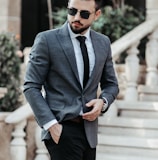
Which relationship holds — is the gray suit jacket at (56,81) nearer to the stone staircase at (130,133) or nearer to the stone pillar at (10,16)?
the stone staircase at (130,133)

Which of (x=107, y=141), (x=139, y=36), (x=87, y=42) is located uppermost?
(x=87, y=42)

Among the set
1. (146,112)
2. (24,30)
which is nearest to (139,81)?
(146,112)

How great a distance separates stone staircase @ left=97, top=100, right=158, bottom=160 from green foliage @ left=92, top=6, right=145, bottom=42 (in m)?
1.39

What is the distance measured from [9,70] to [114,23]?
178cm

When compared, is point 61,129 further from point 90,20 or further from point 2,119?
point 2,119

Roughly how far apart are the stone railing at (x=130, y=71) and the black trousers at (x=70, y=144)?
96.3 inches

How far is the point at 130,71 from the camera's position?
707 cm

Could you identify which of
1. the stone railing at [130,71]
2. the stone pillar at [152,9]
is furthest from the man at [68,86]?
the stone pillar at [152,9]

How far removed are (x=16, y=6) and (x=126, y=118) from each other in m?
2.98

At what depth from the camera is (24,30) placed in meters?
10.8

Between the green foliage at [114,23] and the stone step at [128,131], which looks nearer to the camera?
the stone step at [128,131]

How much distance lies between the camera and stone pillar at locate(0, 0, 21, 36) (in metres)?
8.64

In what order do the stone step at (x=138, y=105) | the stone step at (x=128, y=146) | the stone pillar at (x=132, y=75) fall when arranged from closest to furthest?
the stone step at (x=128, y=146) → the stone step at (x=138, y=105) → the stone pillar at (x=132, y=75)

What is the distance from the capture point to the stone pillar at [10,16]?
864 centimetres
